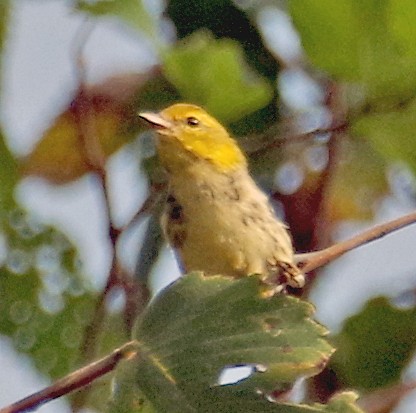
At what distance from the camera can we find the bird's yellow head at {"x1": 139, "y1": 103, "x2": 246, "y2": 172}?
1.87m

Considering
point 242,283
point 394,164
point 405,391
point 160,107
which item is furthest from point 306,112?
point 242,283

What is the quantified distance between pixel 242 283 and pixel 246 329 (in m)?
0.04

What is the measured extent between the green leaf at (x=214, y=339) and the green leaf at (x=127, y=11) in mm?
509

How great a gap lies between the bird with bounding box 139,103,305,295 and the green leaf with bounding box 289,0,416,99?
25 centimetres

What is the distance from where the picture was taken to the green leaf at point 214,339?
104cm

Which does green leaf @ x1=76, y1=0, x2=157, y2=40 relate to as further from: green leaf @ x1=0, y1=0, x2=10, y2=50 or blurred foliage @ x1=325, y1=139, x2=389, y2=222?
blurred foliage @ x1=325, y1=139, x2=389, y2=222

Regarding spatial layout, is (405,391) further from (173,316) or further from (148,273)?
(173,316)

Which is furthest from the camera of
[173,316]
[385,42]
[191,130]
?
[191,130]

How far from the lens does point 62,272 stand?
71.5 inches

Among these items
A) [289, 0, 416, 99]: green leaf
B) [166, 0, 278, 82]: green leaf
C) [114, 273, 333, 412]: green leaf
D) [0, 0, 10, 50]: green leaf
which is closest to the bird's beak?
[166, 0, 278, 82]: green leaf

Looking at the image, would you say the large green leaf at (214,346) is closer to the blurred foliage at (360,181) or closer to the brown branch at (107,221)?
the brown branch at (107,221)

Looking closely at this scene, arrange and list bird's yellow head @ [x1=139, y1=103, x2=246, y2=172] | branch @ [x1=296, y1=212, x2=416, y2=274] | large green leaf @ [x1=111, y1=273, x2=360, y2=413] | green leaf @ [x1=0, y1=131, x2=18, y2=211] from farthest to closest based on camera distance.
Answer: bird's yellow head @ [x1=139, y1=103, x2=246, y2=172], green leaf @ [x1=0, y1=131, x2=18, y2=211], branch @ [x1=296, y1=212, x2=416, y2=274], large green leaf @ [x1=111, y1=273, x2=360, y2=413]

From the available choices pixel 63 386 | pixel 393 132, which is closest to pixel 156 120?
pixel 393 132

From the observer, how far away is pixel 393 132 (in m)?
1.51
